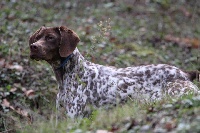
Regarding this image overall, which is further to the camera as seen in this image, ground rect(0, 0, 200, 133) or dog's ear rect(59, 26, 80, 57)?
dog's ear rect(59, 26, 80, 57)

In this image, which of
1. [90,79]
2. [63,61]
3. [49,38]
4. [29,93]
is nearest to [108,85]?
[90,79]

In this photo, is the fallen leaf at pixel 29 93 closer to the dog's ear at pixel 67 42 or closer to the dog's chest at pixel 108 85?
the dog's chest at pixel 108 85

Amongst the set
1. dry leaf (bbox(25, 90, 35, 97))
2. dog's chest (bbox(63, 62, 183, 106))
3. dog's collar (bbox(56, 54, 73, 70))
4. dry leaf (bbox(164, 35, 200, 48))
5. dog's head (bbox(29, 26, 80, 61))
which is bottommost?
dry leaf (bbox(25, 90, 35, 97))

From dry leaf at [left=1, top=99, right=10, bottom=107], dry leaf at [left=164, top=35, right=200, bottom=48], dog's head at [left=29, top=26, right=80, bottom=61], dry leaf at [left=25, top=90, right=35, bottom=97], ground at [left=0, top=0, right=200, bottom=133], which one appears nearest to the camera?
ground at [left=0, top=0, right=200, bottom=133]

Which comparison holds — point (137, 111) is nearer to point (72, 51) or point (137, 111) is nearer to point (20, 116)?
point (72, 51)

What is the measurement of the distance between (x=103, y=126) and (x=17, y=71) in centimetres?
462

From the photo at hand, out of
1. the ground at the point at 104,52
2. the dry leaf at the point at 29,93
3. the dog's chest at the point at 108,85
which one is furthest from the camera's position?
the dry leaf at the point at 29,93

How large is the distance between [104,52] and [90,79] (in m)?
4.16

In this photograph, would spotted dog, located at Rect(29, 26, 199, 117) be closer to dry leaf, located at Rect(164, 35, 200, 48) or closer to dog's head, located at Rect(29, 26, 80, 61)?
dog's head, located at Rect(29, 26, 80, 61)

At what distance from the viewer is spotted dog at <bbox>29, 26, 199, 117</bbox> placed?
7352 mm

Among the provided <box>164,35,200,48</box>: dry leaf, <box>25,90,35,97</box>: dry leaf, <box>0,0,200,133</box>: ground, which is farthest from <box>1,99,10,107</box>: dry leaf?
<box>164,35,200,48</box>: dry leaf

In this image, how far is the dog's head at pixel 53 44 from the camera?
7.26m

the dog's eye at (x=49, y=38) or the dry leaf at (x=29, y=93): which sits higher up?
the dog's eye at (x=49, y=38)

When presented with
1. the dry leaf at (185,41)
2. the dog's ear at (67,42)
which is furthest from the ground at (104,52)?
the dog's ear at (67,42)
